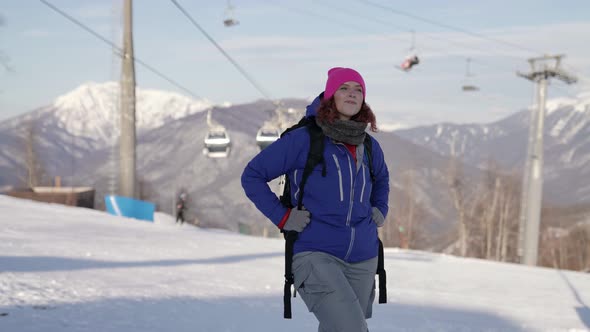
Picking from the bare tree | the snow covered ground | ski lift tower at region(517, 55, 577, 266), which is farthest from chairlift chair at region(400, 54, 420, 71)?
the bare tree

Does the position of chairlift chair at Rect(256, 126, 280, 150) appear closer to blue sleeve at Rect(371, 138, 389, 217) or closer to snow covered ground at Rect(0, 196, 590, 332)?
snow covered ground at Rect(0, 196, 590, 332)

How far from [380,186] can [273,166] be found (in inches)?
29.1

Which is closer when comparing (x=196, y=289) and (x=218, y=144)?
Result: (x=196, y=289)

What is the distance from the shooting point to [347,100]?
3695 millimetres

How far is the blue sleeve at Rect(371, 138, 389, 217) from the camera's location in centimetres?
393

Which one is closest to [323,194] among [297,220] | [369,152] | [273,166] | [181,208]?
[297,220]

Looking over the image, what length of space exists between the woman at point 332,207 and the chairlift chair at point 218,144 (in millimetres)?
21589

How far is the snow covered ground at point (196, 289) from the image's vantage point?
621cm

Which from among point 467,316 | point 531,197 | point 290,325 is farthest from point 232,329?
point 531,197

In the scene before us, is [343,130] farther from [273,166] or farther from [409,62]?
[409,62]

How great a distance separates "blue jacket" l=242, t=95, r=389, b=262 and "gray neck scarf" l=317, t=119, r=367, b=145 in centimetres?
6

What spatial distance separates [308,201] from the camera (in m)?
3.61

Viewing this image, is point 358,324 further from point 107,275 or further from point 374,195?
point 107,275

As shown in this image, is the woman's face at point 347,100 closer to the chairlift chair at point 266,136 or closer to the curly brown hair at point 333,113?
the curly brown hair at point 333,113
